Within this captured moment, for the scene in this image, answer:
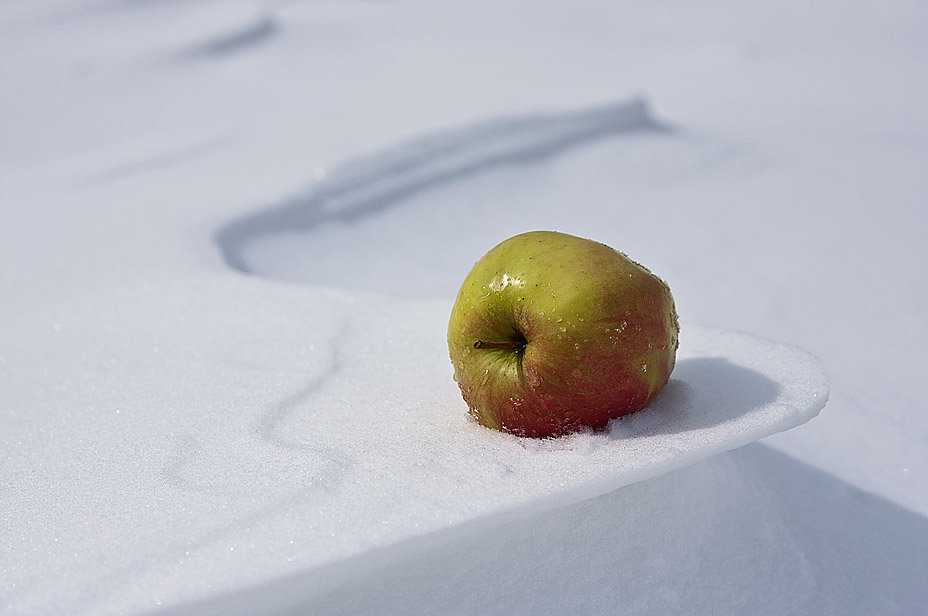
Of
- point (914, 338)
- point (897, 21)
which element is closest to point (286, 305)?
point (914, 338)

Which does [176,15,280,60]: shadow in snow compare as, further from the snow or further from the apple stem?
the apple stem

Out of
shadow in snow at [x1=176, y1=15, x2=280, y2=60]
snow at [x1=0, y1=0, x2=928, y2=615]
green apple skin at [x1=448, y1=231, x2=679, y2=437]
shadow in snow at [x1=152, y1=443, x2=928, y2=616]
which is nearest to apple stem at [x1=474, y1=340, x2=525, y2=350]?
green apple skin at [x1=448, y1=231, x2=679, y2=437]

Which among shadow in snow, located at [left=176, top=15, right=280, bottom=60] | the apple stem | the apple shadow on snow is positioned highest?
shadow in snow, located at [left=176, top=15, right=280, bottom=60]

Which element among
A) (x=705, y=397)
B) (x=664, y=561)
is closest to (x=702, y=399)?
(x=705, y=397)

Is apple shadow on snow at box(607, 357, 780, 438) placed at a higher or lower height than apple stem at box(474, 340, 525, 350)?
lower

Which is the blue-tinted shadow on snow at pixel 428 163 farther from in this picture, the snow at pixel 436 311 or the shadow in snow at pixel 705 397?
the shadow in snow at pixel 705 397

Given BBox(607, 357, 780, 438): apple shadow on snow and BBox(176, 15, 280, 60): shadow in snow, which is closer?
BBox(607, 357, 780, 438): apple shadow on snow

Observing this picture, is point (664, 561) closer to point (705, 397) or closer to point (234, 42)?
point (705, 397)
